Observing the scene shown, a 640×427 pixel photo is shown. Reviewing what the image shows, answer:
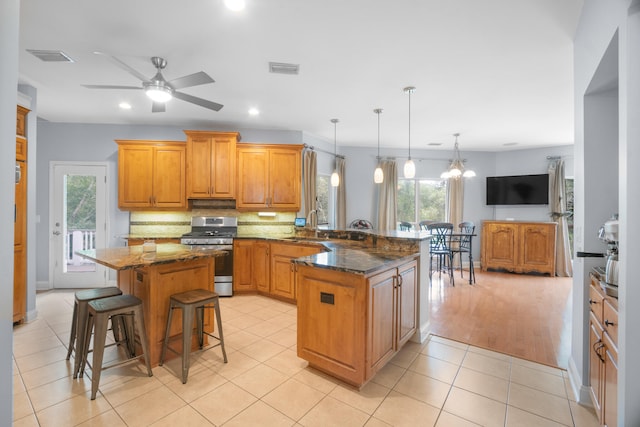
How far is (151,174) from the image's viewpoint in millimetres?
4672

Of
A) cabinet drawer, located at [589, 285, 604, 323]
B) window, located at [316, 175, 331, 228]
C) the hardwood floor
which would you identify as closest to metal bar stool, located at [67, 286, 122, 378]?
the hardwood floor

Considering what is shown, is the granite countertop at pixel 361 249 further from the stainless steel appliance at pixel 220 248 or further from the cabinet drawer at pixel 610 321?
the cabinet drawer at pixel 610 321

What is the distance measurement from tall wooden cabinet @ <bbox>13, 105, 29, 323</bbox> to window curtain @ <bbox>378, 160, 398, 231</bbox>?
5768 millimetres

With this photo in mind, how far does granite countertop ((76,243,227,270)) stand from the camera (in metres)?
2.20

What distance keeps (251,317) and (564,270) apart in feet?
20.8

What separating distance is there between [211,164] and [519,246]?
6276 mm

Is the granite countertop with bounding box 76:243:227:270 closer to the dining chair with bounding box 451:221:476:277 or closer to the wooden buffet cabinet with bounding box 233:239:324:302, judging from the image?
the wooden buffet cabinet with bounding box 233:239:324:302

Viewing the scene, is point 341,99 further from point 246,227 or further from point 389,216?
point 389,216

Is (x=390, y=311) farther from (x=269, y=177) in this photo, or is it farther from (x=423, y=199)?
(x=423, y=199)

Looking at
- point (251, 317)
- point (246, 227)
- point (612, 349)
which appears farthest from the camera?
point (246, 227)

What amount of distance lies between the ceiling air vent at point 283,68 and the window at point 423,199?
4590mm

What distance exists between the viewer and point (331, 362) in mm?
2283


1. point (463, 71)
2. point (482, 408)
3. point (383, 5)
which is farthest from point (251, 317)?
point (463, 71)

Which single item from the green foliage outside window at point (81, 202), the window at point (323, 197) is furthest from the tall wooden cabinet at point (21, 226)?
the window at point (323, 197)
